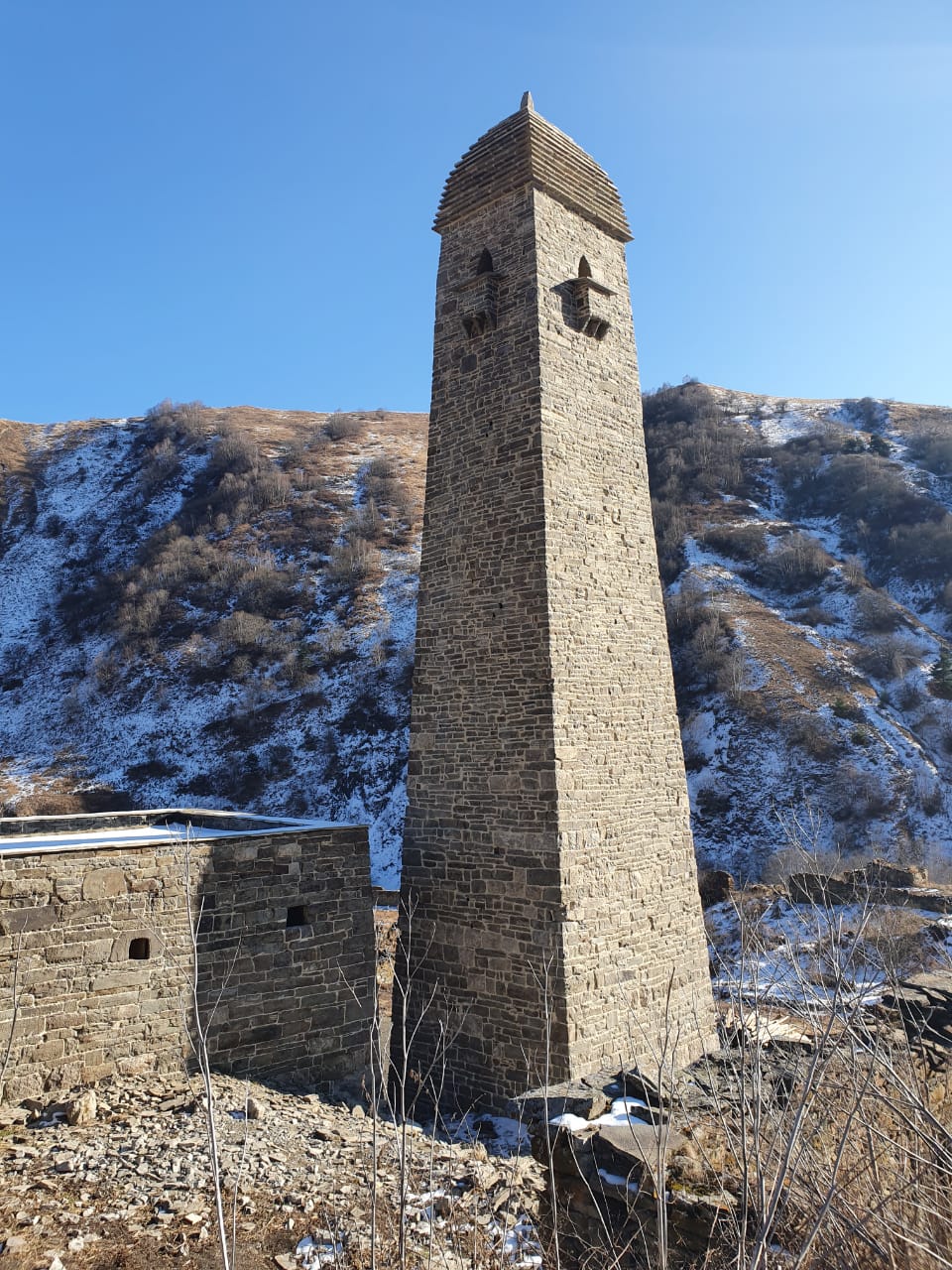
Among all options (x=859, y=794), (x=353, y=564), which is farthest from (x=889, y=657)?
(x=353, y=564)

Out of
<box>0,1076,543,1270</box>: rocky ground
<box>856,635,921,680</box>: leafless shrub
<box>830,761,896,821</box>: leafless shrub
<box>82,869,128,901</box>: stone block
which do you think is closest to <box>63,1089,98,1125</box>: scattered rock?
<box>0,1076,543,1270</box>: rocky ground

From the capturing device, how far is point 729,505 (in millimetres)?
43125

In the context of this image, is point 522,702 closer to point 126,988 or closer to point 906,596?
point 126,988

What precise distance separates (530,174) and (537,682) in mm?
6284

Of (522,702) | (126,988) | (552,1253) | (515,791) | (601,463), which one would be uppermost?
(601,463)

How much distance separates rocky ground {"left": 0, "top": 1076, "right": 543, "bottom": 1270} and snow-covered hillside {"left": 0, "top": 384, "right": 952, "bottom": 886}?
15520 millimetres

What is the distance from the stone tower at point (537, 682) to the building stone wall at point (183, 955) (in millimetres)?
916

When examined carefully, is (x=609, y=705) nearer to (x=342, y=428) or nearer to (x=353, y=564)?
(x=353, y=564)

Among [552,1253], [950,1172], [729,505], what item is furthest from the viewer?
[729,505]

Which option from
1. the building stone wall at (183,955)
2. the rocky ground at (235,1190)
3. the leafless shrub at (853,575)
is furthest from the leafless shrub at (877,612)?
the rocky ground at (235,1190)

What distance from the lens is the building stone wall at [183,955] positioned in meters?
6.75

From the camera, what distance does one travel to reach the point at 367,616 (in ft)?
114

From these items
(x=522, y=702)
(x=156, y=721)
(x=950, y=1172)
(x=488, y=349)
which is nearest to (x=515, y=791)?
(x=522, y=702)

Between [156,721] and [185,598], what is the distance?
25.9ft
